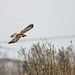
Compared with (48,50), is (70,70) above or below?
below

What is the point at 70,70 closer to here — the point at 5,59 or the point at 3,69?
the point at 3,69

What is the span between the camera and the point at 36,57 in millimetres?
3969

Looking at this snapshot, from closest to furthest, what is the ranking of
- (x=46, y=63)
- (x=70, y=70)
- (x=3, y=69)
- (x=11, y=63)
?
(x=46, y=63) < (x=70, y=70) < (x=3, y=69) < (x=11, y=63)

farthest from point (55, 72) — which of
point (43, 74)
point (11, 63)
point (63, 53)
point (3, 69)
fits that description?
point (11, 63)

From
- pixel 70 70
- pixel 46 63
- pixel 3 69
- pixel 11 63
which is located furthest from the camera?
pixel 11 63

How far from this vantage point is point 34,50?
13.0ft

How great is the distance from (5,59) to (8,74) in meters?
1.28

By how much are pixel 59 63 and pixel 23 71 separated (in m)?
0.60

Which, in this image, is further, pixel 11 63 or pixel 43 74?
pixel 11 63

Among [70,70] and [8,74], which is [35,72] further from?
[8,74]

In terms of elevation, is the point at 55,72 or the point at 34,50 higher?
the point at 34,50

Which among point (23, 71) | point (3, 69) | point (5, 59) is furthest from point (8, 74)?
point (23, 71)

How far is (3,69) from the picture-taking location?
9.70 meters

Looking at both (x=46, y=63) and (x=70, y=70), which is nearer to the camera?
(x=46, y=63)
